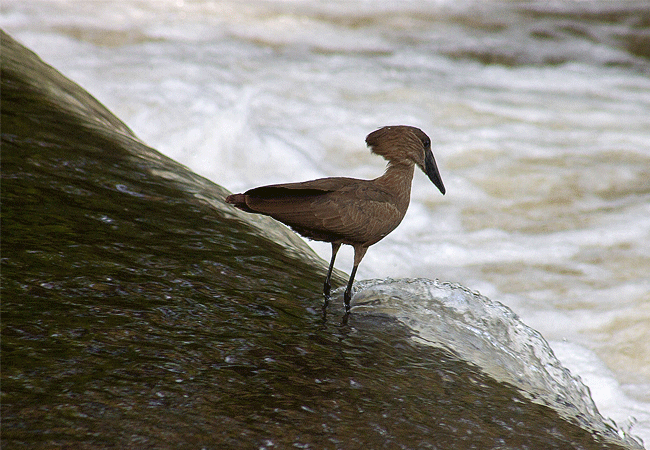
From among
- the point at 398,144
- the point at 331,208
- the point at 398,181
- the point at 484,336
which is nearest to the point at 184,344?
the point at 331,208

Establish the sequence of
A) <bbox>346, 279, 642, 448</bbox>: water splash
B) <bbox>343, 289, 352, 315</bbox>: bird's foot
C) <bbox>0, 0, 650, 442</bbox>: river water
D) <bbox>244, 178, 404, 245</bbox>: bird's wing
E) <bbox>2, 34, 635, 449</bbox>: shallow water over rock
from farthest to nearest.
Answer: <bbox>0, 0, 650, 442</bbox>: river water < <bbox>343, 289, 352, 315</bbox>: bird's foot < <bbox>346, 279, 642, 448</bbox>: water splash < <bbox>244, 178, 404, 245</bbox>: bird's wing < <bbox>2, 34, 635, 449</bbox>: shallow water over rock

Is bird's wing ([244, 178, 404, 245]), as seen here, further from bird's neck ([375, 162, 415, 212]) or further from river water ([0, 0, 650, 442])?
river water ([0, 0, 650, 442])

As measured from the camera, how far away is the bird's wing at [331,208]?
3117 millimetres

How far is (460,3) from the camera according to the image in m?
16.6

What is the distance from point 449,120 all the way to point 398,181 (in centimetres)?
675

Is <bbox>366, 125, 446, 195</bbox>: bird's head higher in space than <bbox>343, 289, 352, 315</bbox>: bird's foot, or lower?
higher

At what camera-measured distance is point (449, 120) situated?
33.0 ft

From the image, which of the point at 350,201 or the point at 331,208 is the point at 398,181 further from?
the point at 331,208

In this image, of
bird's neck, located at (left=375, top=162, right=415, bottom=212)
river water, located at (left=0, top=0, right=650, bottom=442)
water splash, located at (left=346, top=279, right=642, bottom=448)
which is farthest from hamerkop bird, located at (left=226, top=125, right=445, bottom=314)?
river water, located at (left=0, top=0, right=650, bottom=442)

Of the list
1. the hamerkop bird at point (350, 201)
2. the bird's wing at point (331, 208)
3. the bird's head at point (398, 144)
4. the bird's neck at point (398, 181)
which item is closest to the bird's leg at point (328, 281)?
the hamerkop bird at point (350, 201)

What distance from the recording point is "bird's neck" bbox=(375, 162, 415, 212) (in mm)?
3514

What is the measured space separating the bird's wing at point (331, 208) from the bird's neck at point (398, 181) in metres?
0.09

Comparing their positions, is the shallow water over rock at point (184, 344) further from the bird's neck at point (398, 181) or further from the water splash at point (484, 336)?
the bird's neck at point (398, 181)

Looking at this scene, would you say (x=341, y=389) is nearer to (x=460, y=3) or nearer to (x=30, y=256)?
(x=30, y=256)
